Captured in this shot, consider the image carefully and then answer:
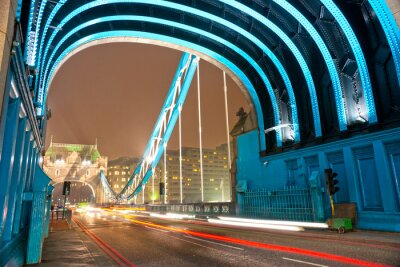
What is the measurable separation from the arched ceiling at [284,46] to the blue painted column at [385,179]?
Answer: 1.37 metres

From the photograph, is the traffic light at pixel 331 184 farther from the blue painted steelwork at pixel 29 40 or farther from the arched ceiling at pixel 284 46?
the blue painted steelwork at pixel 29 40

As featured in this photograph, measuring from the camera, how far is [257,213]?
2072 centimetres

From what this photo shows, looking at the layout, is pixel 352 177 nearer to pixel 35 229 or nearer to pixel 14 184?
pixel 35 229

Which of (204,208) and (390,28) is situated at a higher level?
(390,28)

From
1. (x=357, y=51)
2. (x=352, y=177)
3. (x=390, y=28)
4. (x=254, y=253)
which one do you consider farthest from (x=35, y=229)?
(x=357, y=51)

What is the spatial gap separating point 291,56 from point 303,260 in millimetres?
16498

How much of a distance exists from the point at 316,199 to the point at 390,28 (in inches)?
387

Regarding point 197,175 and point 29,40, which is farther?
point 197,175

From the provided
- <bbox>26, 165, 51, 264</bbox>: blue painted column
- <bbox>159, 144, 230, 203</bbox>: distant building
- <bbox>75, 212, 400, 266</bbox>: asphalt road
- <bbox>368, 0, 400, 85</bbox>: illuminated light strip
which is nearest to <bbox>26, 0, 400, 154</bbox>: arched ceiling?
<bbox>368, 0, 400, 85</bbox>: illuminated light strip

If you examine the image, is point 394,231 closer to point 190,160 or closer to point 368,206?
point 368,206

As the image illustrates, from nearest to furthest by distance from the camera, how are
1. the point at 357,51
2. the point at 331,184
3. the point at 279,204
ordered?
the point at 331,184, the point at 357,51, the point at 279,204

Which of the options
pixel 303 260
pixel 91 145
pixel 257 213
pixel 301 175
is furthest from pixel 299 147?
pixel 91 145

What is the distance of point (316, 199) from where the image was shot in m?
16.5

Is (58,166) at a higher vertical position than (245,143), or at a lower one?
higher
